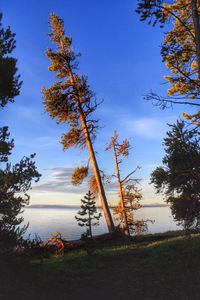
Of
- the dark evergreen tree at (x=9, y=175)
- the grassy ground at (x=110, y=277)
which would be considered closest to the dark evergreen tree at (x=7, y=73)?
the dark evergreen tree at (x=9, y=175)

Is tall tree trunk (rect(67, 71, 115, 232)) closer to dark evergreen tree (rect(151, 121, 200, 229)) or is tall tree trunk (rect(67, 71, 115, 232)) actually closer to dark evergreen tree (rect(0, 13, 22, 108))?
dark evergreen tree (rect(151, 121, 200, 229))

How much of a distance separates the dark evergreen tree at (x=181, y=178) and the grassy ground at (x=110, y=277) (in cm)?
446

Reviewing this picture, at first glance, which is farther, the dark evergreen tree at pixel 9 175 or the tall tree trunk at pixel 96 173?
the tall tree trunk at pixel 96 173

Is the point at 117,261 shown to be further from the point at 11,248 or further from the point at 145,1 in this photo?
the point at 145,1

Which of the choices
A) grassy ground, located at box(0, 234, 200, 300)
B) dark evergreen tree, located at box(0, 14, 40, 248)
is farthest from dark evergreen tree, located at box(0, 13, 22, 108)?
grassy ground, located at box(0, 234, 200, 300)

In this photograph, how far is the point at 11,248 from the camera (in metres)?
11.4

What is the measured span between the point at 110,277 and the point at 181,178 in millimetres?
9587

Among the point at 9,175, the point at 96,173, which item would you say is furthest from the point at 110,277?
the point at 96,173

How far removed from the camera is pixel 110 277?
40.3 ft

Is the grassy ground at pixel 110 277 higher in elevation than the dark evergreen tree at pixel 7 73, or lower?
lower

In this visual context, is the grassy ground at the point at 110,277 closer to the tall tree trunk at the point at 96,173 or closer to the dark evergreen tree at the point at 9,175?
the dark evergreen tree at the point at 9,175

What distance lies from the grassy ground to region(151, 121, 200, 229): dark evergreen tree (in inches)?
176

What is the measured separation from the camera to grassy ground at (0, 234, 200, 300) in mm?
10078

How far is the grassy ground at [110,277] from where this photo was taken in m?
10.1
